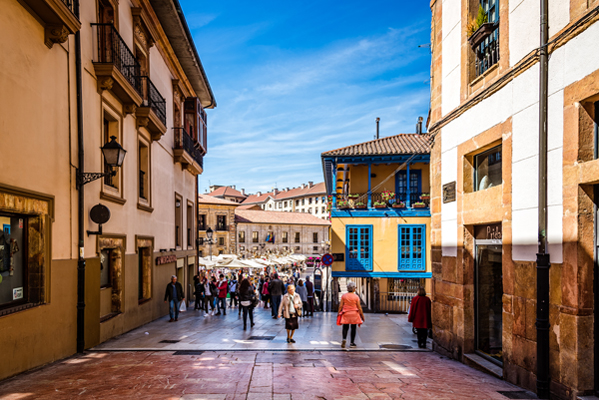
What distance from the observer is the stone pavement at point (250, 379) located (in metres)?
5.71

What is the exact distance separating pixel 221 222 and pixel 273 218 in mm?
9780

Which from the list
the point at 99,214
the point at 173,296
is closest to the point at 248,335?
the point at 173,296

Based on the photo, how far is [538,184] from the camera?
628 cm

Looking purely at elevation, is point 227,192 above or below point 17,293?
above

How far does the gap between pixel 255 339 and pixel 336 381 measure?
4665 mm

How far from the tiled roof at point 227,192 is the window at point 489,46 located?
93.8 meters

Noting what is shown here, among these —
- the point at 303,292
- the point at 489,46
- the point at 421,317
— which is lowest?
the point at 303,292

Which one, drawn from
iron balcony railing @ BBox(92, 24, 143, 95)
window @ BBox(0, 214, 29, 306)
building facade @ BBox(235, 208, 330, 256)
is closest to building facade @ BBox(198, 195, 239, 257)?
building facade @ BBox(235, 208, 330, 256)

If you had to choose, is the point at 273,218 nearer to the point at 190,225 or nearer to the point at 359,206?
the point at 190,225

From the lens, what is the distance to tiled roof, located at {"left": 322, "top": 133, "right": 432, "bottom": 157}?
21516mm

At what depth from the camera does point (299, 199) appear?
3991 inches

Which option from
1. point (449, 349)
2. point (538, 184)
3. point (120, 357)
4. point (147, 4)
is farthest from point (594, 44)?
point (147, 4)

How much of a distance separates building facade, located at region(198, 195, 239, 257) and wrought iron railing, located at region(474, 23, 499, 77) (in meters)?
52.5

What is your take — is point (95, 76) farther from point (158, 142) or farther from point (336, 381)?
point (336, 381)
